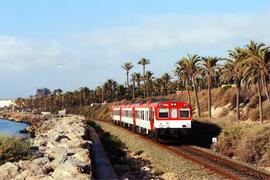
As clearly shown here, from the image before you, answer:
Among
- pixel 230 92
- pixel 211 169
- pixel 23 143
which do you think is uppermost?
pixel 230 92

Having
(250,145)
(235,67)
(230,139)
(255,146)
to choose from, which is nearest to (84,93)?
(235,67)

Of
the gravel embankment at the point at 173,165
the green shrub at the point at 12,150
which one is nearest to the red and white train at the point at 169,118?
the gravel embankment at the point at 173,165

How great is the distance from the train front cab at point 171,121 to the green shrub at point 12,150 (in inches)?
592

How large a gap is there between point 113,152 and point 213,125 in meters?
10.5

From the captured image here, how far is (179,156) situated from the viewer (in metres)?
22.1

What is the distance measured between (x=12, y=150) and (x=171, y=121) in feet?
52.9

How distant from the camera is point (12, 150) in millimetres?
14242

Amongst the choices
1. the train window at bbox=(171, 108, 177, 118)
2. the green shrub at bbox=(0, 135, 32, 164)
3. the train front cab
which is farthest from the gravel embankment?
the green shrub at bbox=(0, 135, 32, 164)

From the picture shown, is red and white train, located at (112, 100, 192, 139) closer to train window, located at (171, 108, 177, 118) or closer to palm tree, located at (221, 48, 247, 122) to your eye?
train window, located at (171, 108, 177, 118)

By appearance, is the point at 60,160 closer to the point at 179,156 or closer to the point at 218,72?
the point at 179,156

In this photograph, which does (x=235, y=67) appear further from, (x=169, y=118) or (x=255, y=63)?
(x=169, y=118)

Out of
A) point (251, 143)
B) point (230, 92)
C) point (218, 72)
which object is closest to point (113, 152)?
point (251, 143)

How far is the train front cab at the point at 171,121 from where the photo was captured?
2894 cm

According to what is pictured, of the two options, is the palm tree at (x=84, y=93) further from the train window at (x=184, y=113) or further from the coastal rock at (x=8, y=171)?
the coastal rock at (x=8, y=171)
